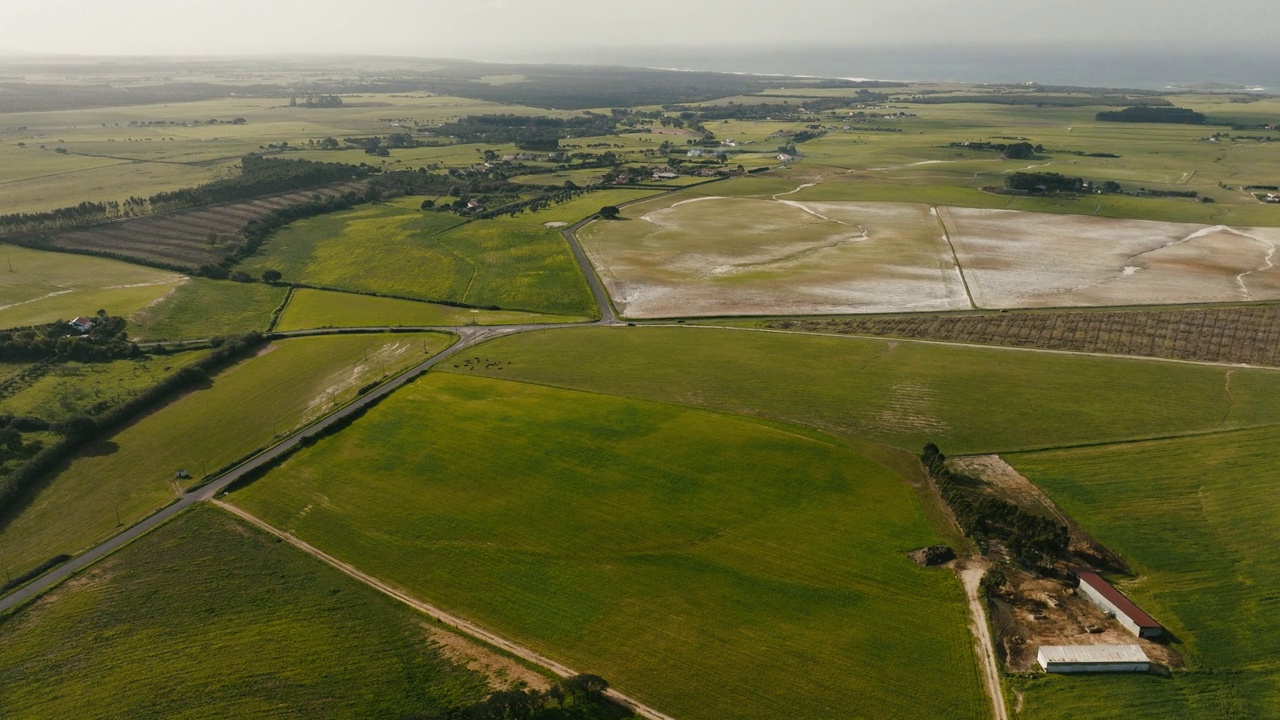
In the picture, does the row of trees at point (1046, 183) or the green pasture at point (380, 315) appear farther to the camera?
the row of trees at point (1046, 183)

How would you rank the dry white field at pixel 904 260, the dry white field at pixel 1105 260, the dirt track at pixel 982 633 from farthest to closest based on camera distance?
the dry white field at pixel 904 260 → the dry white field at pixel 1105 260 → the dirt track at pixel 982 633

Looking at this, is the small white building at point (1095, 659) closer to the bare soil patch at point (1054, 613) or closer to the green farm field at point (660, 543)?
the bare soil patch at point (1054, 613)

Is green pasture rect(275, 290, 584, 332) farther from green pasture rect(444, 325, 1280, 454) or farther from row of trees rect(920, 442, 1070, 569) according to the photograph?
row of trees rect(920, 442, 1070, 569)

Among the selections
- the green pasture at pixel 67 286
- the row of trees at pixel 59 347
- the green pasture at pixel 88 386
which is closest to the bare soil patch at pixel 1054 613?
the green pasture at pixel 88 386

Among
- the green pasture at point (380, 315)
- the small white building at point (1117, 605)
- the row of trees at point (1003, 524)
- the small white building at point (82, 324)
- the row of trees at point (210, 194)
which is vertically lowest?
the small white building at point (1117, 605)

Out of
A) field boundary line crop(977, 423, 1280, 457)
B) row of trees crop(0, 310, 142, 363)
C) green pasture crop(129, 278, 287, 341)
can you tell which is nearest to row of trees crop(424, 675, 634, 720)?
field boundary line crop(977, 423, 1280, 457)

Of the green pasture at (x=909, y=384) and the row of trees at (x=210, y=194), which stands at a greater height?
the row of trees at (x=210, y=194)

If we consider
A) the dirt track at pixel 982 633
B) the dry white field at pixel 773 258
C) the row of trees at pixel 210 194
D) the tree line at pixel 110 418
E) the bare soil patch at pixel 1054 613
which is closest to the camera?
the dirt track at pixel 982 633
